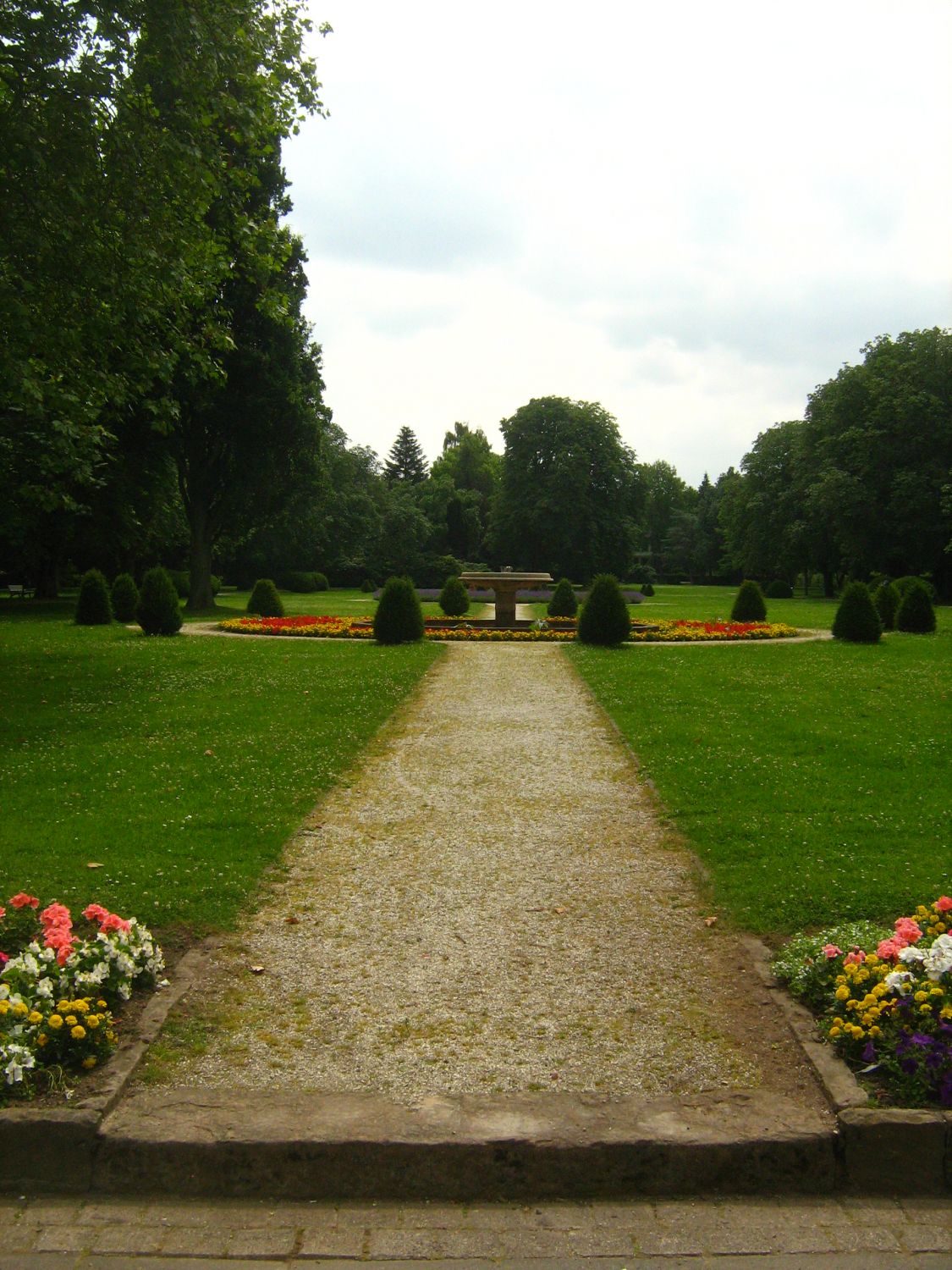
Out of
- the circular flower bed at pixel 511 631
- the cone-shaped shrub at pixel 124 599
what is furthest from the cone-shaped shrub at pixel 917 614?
the cone-shaped shrub at pixel 124 599

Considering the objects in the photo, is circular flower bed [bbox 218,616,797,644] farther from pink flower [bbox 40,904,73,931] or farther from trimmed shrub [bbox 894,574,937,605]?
pink flower [bbox 40,904,73,931]

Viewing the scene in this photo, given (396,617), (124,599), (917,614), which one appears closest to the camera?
(396,617)

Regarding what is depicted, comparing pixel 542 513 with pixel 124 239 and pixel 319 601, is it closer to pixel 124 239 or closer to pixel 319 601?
pixel 319 601

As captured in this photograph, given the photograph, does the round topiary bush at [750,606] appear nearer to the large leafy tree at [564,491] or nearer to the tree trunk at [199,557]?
the tree trunk at [199,557]

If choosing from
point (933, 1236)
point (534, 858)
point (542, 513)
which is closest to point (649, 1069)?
point (933, 1236)

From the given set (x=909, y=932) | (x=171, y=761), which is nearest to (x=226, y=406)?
(x=171, y=761)

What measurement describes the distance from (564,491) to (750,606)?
100ft

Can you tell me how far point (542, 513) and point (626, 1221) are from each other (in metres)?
54.8

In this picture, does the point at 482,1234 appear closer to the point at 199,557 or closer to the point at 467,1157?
the point at 467,1157

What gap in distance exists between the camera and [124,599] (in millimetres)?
26281

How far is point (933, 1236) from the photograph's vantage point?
3088mm

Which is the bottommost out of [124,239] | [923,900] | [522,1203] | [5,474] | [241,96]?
[522,1203]

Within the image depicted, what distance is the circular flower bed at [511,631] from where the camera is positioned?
2252 centimetres

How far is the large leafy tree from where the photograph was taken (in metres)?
57.0
